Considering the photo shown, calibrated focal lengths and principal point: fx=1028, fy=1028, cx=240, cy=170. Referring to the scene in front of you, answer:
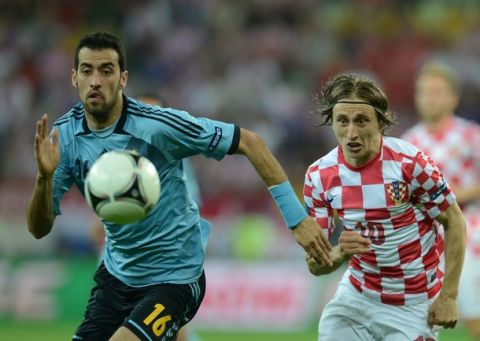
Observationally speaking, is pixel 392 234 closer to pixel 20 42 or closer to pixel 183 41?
pixel 183 41

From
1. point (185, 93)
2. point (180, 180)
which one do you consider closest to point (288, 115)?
point (185, 93)

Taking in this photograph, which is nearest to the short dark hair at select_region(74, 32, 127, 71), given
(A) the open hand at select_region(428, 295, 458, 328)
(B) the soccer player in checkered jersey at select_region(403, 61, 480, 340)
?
(A) the open hand at select_region(428, 295, 458, 328)

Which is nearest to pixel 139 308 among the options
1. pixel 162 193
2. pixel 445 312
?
pixel 162 193

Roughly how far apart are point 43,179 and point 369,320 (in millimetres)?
1935

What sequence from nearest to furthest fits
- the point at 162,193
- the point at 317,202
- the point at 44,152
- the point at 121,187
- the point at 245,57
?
1. the point at 121,187
2. the point at 44,152
3. the point at 162,193
4. the point at 317,202
5. the point at 245,57

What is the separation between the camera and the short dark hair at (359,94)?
548 centimetres

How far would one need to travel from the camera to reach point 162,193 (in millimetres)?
5621

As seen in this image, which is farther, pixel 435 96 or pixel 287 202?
pixel 435 96

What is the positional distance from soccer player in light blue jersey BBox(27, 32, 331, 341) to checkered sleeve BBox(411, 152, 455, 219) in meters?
0.60

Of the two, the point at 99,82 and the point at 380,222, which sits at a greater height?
the point at 99,82

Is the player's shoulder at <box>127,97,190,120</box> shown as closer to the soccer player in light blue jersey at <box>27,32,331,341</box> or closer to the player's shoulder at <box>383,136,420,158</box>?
the soccer player in light blue jersey at <box>27,32,331,341</box>

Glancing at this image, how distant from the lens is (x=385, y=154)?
5.55 metres

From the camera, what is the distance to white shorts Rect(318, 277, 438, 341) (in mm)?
5574

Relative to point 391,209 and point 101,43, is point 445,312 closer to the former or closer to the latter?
point 391,209
